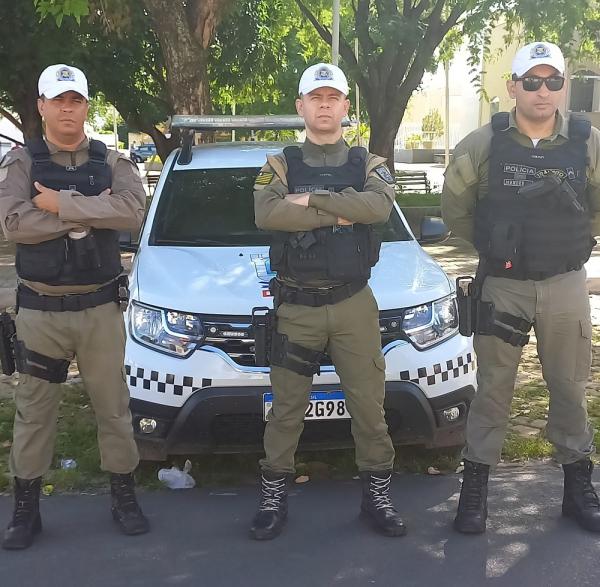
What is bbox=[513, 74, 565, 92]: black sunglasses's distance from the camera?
3.03 metres

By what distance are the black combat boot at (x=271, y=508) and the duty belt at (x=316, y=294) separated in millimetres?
759

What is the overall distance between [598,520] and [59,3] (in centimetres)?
656

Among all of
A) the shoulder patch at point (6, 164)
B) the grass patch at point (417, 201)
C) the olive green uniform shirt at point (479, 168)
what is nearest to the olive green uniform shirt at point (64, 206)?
the shoulder patch at point (6, 164)

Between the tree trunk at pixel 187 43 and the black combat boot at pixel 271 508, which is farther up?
the tree trunk at pixel 187 43

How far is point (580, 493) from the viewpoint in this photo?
10.8ft

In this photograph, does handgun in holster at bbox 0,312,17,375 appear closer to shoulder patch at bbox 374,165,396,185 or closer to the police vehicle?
the police vehicle

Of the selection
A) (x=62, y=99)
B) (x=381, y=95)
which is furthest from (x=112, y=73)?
(x=62, y=99)

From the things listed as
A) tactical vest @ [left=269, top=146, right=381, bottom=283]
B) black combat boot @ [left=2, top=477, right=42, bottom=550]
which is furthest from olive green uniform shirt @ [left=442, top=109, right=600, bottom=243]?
black combat boot @ [left=2, top=477, right=42, bottom=550]

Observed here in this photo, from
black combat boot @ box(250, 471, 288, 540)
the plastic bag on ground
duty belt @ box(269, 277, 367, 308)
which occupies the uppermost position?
duty belt @ box(269, 277, 367, 308)

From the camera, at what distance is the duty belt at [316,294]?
3.13 meters

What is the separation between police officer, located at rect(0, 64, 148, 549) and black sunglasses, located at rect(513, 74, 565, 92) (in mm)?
1618

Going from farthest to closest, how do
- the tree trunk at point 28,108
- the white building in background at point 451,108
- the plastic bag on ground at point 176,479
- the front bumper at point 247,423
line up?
1. the white building in background at point 451,108
2. the tree trunk at point 28,108
3. the plastic bag on ground at point 176,479
4. the front bumper at point 247,423

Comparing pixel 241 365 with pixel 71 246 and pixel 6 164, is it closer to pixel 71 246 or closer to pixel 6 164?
pixel 71 246

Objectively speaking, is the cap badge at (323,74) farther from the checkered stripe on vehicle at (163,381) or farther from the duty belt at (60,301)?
the checkered stripe on vehicle at (163,381)
